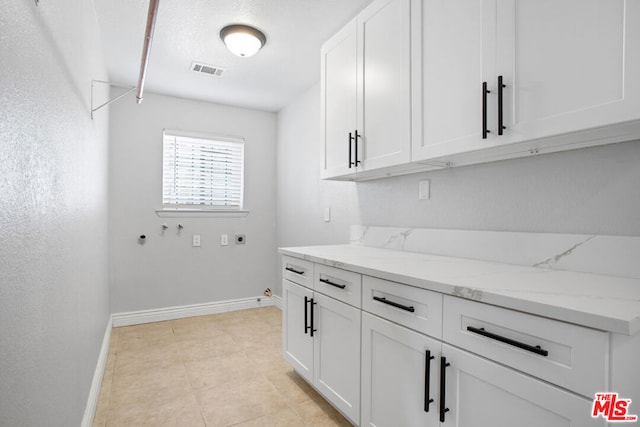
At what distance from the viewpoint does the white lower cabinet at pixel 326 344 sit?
64.9 inches

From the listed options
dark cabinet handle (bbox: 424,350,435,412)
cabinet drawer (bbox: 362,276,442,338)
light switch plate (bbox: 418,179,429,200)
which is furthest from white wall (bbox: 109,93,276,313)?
dark cabinet handle (bbox: 424,350,435,412)

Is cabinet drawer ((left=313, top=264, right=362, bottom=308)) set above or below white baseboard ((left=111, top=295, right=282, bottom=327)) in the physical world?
above

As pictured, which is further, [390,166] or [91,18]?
[91,18]

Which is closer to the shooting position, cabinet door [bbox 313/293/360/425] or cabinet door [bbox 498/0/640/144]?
cabinet door [bbox 498/0/640/144]

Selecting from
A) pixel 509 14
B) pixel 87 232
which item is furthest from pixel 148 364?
pixel 509 14

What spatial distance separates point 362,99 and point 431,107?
0.57 m

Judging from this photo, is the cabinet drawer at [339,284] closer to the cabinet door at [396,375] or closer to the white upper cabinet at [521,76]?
the cabinet door at [396,375]

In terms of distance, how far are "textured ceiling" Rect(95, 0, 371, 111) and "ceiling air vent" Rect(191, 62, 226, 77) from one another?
0.05m

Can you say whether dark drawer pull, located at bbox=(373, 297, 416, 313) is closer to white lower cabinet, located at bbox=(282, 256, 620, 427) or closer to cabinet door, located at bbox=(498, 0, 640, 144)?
white lower cabinet, located at bbox=(282, 256, 620, 427)

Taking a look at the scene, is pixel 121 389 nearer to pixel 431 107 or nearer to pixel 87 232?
pixel 87 232

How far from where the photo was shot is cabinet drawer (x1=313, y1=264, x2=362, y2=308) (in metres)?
1.64

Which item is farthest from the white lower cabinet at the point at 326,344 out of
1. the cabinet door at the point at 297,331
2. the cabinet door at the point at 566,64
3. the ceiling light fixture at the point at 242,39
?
the ceiling light fixture at the point at 242,39

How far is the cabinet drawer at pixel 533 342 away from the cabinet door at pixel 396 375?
16cm

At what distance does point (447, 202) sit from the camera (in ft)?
6.44
